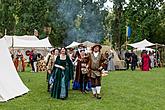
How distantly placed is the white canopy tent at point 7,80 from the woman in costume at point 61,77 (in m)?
1.18

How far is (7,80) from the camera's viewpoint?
11094mm

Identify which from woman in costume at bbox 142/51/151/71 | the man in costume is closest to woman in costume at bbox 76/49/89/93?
the man in costume

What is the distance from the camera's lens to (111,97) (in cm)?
1109

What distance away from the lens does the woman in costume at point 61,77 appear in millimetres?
10695

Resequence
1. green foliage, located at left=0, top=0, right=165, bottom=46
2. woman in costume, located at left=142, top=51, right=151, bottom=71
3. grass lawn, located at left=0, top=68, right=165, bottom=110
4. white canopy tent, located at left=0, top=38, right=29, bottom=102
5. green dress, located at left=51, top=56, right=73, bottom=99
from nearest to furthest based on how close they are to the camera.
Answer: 1. grass lawn, located at left=0, top=68, right=165, bottom=110
2. white canopy tent, located at left=0, top=38, right=29, bottom=102
3. green dress, located at left=51, top=56, right=73, bottom=99
4. woman in costume, located at left=142, top=51, right=151, bottom=71
5. green foliage, located at left=0, top=0, right=165, bottom=46

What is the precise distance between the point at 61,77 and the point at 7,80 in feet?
5.22

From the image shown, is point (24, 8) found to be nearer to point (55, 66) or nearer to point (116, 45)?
point (116, 45)

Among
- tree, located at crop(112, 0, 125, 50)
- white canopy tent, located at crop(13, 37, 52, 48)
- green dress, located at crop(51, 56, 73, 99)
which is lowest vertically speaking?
green dress, located at crop(51, 56, 73, 99)

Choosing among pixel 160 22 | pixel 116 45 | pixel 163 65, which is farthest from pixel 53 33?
pixel 163 65

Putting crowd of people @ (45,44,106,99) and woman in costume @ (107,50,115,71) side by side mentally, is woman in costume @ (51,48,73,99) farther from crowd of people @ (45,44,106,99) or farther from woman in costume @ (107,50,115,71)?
woman in costume @ (107,50,115,71)

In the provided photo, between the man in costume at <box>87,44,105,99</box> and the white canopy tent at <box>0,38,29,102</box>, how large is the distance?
2229 millimetres

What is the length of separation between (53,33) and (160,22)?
11818 mm

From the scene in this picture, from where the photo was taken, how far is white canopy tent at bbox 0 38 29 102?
10.5 metres

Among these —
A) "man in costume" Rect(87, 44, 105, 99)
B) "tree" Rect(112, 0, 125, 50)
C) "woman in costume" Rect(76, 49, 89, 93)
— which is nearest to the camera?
"man in costume" Rect(87, 44, 105, 99)
